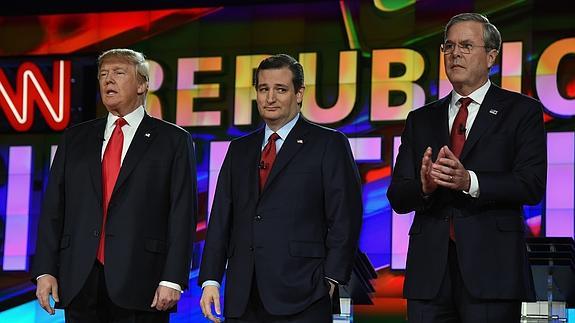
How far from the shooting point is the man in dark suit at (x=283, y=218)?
147 inches

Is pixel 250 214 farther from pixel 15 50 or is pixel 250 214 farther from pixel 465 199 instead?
pixel 15 50

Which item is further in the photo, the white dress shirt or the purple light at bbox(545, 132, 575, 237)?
the purple light at bbox(545, 132, 575, 237)

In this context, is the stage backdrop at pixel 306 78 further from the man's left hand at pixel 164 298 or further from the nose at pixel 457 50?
the nose at pixel 457 50

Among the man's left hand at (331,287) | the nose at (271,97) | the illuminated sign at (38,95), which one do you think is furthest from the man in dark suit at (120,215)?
the illuminated sign at (38,95)

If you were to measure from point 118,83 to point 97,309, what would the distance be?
85cm

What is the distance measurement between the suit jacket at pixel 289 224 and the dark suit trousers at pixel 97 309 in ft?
0.88

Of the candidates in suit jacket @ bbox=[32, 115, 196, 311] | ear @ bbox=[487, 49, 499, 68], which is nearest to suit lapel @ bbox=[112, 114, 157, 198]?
suit jacket @ bbox=[32, 115, 196, 311]

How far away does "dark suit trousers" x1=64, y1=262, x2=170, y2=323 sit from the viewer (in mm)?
3873

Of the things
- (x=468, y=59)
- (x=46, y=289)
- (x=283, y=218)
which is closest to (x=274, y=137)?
(x=283, y=218)

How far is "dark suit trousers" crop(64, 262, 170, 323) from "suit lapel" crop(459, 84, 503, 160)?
129 centimetres

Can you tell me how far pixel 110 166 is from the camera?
4047 mm

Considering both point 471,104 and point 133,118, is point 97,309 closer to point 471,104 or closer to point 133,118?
point 133,118

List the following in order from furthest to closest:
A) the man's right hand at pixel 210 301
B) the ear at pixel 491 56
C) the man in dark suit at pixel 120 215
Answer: the man in dark suit at pixel 120 215, the man's right hand at pixel 210 301, the ear at pixel 491 56

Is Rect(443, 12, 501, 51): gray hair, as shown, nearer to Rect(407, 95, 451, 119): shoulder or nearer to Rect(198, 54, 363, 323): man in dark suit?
Rect(407, 95, 451, 119): shoulder
